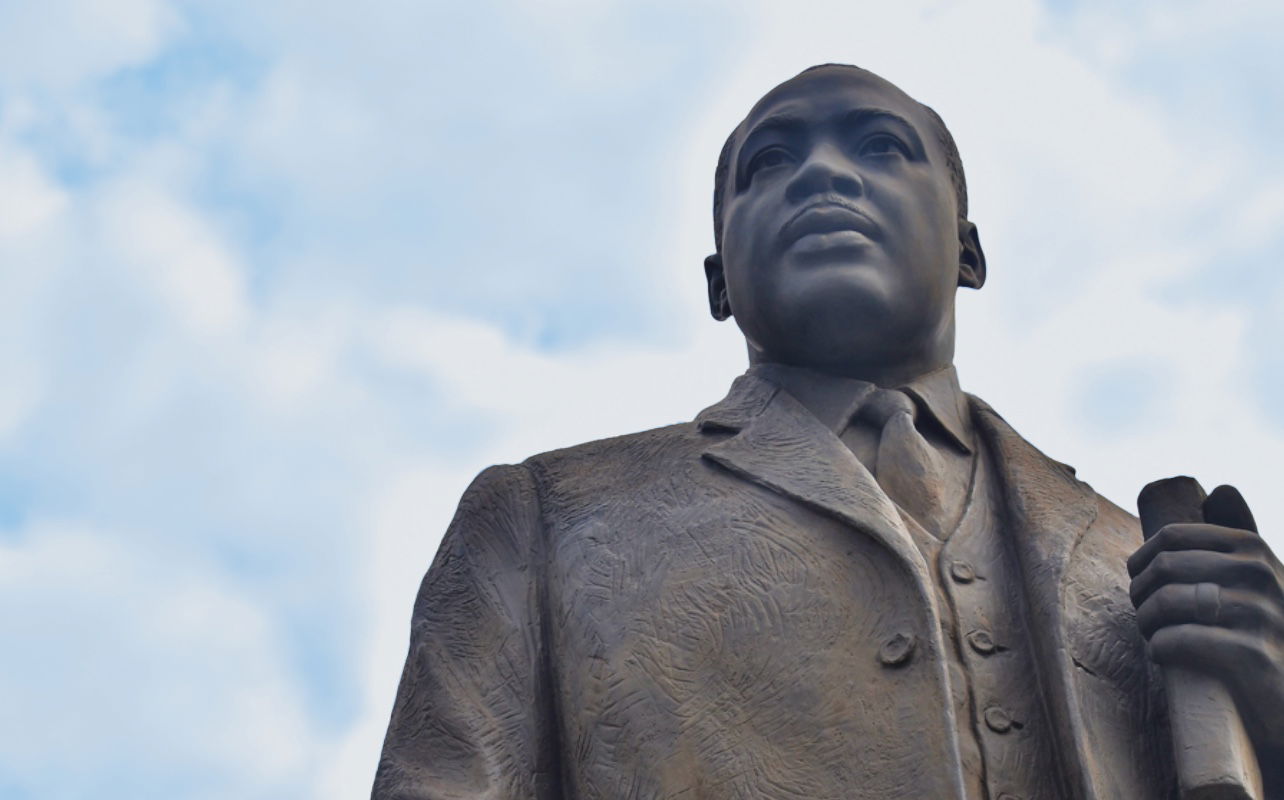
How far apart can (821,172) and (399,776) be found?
8.35 ft

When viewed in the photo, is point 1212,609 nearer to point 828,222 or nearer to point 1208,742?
point 1208,742

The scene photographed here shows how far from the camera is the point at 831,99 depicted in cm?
886

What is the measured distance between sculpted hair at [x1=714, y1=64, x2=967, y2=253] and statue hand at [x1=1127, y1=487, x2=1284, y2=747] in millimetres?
2110

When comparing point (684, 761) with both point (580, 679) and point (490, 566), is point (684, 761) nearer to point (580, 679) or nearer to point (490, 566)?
point (580, 679)

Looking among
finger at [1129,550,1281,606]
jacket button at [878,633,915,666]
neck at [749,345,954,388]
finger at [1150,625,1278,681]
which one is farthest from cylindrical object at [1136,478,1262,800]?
neck at [749,345,954,388]

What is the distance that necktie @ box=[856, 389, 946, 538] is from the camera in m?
7.91

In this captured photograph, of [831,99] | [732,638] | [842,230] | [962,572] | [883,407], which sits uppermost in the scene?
[831,99]

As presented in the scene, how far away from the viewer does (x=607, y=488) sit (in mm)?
8125

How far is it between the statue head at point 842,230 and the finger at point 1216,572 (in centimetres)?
142

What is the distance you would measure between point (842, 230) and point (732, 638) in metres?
1.69

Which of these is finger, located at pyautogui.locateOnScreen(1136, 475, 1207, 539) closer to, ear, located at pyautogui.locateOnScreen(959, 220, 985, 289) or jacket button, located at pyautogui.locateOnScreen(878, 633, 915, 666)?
jacket button, located at pyautogui.locateOnScreen(878, 633, 915, 666)

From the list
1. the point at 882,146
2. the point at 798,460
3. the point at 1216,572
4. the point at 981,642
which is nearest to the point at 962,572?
Result: the point at 981,642

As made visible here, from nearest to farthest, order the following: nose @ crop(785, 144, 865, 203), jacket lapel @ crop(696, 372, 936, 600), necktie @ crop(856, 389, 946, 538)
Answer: jacket lapel @ crop(696, 372, 936, 600), necktie @ crop(856, 389, 946, 538), nose @ crop(785, 144, 865, 203)

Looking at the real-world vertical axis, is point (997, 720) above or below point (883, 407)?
below
